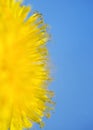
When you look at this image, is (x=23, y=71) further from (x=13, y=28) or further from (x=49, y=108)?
(x=49, y=108)

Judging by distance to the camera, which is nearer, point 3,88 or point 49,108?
point 3,88

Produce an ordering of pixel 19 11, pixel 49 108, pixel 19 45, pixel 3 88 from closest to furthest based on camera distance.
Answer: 1. pixel 3 88
2. pixel 19 45
3. pixel 19 11
4. pixel 49 108

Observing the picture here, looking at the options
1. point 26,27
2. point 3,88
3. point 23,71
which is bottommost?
point 3,88

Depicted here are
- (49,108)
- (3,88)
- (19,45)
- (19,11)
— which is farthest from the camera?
(49,108)

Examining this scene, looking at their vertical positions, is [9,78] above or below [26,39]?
below

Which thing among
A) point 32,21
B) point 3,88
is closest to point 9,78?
point 3,88

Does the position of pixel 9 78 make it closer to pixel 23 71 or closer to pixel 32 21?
pixel 23 71

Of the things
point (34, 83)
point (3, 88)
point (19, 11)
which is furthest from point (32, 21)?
point (3, 88)
